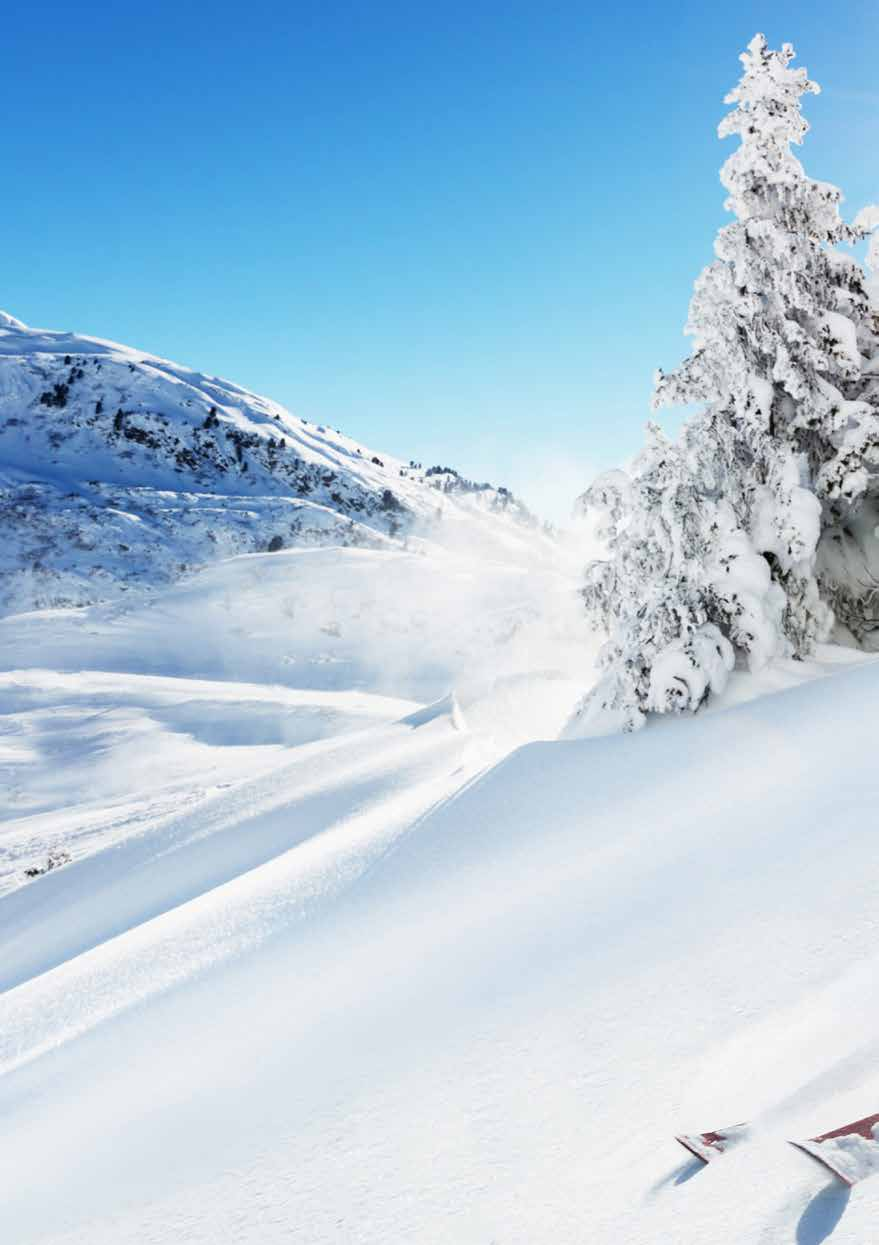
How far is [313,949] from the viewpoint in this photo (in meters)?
5.51

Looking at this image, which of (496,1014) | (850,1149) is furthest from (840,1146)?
(496,1014)

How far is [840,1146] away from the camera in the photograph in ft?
7.57

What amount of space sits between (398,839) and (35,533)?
5889 centimetres

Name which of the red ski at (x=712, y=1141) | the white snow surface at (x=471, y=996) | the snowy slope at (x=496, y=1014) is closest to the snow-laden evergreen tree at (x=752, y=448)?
the white snow surface at (x=471, y=996)

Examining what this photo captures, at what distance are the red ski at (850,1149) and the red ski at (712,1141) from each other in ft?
0.75

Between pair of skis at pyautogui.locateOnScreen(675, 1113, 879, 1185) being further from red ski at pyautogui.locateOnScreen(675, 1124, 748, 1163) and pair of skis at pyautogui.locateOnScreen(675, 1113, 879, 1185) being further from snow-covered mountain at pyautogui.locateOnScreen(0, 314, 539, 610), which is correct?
snow-covered mountain at pyautogui.locateOnScreen(0, 314, 539, 610)

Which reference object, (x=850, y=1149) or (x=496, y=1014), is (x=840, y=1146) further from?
(x=496, y=1014)

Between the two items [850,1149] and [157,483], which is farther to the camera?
[157,483]

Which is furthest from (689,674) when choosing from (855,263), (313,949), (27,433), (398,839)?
(27,433)

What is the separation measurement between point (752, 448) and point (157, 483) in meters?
81.5

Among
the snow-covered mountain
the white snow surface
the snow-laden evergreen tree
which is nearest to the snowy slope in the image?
the white snow surface

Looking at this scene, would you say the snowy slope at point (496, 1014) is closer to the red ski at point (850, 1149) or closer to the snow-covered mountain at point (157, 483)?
the red ski at point (850, 1149)

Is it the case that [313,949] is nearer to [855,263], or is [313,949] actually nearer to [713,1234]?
[713,1234]

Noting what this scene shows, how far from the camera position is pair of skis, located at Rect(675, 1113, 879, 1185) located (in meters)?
2.21
